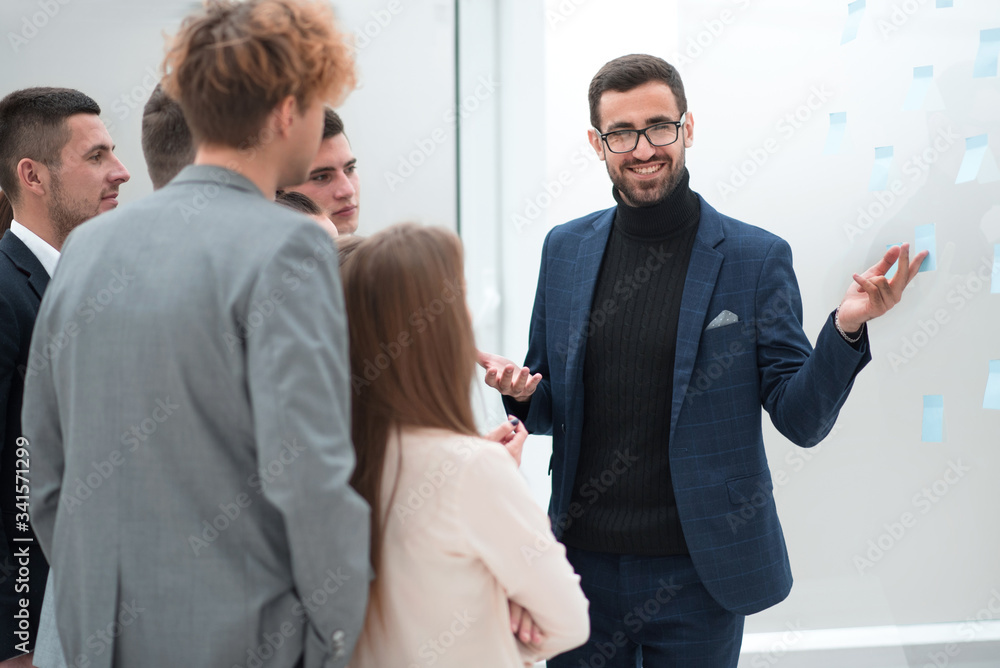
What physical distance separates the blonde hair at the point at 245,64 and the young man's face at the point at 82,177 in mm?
1051

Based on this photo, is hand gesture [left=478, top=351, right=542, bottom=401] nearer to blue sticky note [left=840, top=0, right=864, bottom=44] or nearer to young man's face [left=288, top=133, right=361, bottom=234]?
young man's face [left=288, top=133, right=361, bottom=234]

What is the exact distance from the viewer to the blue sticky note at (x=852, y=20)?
2.52 m

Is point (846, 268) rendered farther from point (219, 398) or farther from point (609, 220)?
point (219, 398)

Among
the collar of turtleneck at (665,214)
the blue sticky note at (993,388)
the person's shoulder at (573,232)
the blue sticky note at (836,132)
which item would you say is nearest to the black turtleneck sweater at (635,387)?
the collar of turtleneck at (665,214)

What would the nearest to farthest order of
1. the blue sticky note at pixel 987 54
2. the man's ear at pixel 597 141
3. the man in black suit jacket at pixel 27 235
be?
1. the man in black suit jacket at pixel 27 235
2. the man's ear at pixel 597 141
3. the blue sticky note at pixel 987 54

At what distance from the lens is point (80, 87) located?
9.58 feet

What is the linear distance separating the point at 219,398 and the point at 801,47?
224 centimetres

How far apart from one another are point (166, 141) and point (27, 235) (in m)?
0.63

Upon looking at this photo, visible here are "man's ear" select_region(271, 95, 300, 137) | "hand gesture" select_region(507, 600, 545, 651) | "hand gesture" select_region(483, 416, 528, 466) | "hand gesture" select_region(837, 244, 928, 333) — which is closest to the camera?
"man's ear" select_region(271, 95, 300, 137)

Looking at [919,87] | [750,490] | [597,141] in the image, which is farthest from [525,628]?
[919,87]

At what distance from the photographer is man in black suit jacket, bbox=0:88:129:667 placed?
1.67 m

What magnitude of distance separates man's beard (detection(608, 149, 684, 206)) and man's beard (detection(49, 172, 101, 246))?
128cm

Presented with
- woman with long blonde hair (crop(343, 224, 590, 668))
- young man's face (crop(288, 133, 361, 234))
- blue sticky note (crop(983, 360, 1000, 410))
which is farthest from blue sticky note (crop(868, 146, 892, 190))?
woman with long blonde hair (crop(343, 224, 590, 668))

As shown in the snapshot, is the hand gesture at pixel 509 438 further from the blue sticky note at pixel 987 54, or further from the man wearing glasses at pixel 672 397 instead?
the blue sticky note at pixel 987 54
